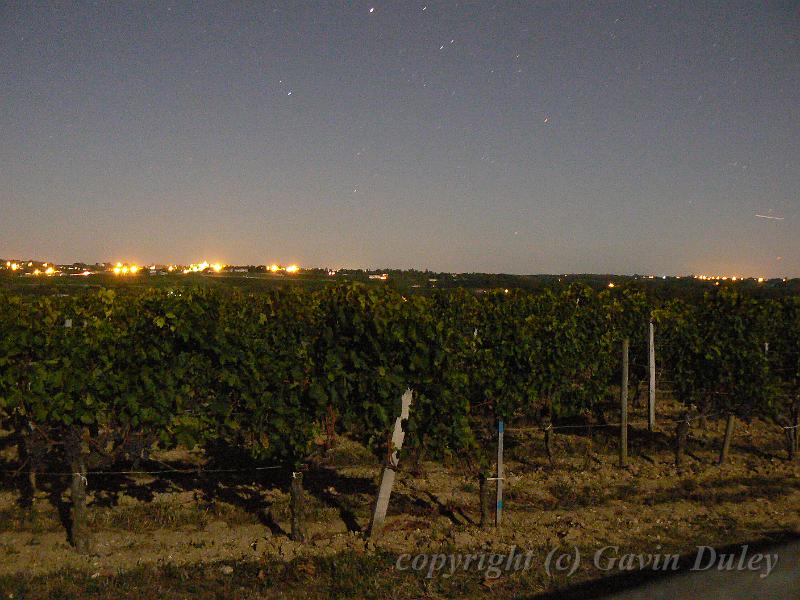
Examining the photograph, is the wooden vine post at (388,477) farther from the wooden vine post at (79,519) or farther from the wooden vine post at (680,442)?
the wooden vine post at (680,442)

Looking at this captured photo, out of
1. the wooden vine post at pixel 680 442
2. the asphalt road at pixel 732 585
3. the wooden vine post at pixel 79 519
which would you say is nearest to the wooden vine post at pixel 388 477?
the wooden vine post at pixel 79 519

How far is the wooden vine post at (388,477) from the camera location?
743 centimetres

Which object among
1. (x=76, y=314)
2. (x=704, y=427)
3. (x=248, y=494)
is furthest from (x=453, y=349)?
(x=704, y=427)

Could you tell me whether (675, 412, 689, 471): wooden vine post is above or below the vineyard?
below

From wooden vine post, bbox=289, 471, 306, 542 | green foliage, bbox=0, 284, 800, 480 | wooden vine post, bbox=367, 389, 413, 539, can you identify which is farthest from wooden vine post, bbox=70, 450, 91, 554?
wooden vine post, bbox=367, 389, 413, 539

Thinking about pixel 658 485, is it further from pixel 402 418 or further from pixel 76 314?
pixel 76 314

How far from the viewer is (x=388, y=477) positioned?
756cm

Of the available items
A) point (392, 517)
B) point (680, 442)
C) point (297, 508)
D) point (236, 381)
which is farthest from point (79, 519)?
point (680, 442)

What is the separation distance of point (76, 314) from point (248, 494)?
468 cm

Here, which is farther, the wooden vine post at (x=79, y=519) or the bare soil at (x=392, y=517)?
the wooden vine post at (x=79, y=519)

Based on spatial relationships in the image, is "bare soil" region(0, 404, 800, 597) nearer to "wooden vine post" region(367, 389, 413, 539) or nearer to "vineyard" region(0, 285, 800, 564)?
"wooden vine post" region(367, 389, 413, 539)

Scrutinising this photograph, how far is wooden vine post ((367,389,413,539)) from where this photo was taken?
7.43 meters

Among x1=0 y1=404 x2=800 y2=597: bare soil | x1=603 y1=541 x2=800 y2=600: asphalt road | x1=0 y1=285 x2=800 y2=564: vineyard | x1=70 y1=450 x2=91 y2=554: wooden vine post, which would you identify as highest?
x1=603 y1=541 x2=800 y2=600: asphalt road

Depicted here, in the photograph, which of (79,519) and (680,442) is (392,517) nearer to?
(79,519)
